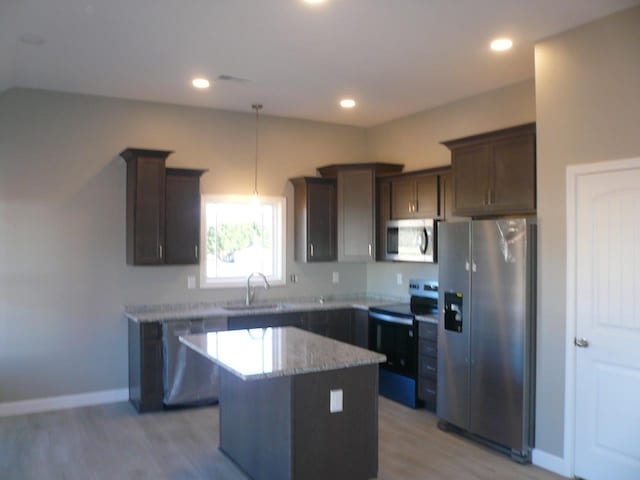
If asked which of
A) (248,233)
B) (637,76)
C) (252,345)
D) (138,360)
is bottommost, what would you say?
(138,360)

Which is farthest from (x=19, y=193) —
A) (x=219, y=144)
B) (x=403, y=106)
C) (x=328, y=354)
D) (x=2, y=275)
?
Answer: (x=403, y=106)

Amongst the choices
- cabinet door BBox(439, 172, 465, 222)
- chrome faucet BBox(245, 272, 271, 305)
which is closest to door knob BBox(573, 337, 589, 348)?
cabinet door BBox(439, 172, 465, 222)

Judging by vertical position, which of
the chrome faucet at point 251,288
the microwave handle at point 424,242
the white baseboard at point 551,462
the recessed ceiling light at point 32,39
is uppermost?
the recessed ceiling light at point 32,39

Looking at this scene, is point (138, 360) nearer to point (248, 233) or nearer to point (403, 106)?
point (248, 233)

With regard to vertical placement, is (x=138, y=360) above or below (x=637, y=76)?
below

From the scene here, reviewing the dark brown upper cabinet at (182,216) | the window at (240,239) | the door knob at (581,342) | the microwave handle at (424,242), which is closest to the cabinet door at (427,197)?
the microwave handle at (424,242)

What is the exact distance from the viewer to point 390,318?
218 inches

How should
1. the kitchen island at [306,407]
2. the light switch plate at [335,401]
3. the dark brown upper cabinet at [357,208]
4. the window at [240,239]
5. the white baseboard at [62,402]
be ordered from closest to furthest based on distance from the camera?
1. the kitchen island at [306,407]
2. the light switch plate at [335,401]
3. the white baseboard at [62,402]
4. the window at [240,239]
5. the dark brown upper cabinet at [357,208]

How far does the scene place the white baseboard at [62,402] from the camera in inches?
197

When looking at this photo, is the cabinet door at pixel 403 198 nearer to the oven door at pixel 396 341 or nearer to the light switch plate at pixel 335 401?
the oven door at pixel 396 341

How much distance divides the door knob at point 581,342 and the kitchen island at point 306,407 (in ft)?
4.57

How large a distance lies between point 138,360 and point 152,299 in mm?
748

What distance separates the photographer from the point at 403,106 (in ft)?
19.2

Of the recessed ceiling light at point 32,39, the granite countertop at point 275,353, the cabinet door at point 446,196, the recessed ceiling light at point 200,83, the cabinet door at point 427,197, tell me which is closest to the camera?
the granite countertop at point 275,353
